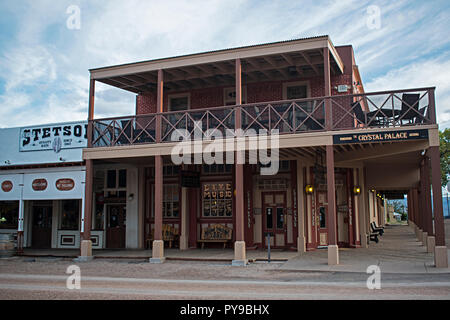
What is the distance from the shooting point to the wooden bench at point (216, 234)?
15.9 m

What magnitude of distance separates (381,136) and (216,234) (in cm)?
725

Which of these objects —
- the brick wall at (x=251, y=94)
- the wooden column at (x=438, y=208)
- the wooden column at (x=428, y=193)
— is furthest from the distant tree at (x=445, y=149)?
the wooden column at (x=438, y=208)

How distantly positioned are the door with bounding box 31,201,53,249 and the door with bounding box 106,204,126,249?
106 inches

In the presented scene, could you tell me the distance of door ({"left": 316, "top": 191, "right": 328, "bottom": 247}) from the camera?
15.6 metres

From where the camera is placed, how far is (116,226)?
57.4 feet

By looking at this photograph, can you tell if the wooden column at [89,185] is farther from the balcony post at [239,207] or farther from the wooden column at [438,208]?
the wooden column at [438,208]

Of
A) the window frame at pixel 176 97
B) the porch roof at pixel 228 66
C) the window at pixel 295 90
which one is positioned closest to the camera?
the porch roof at pixel 228 66

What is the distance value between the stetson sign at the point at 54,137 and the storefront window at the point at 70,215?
3051 millimetres

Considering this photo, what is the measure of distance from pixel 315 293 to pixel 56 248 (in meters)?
13.0

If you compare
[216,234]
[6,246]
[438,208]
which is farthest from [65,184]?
[438,208]

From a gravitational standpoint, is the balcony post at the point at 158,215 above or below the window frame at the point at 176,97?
below

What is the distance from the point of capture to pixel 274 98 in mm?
15727

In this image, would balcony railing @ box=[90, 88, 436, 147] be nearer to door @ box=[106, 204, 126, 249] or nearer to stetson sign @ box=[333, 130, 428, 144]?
stetson sign @ box=[333, 130, 428, 144]
